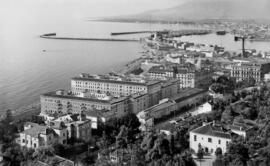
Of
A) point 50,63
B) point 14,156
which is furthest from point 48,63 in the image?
point 14,156

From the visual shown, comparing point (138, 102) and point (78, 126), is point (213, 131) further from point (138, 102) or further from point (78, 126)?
point (138, 102)

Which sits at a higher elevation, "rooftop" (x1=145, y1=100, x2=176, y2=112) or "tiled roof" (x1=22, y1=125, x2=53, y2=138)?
"tiled roof" (x1=22, y1=125, x2=53, y2=138)

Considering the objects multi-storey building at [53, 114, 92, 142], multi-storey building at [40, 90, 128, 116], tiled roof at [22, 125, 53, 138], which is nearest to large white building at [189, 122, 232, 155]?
multi-storey building at [53, 114, 92, 142]

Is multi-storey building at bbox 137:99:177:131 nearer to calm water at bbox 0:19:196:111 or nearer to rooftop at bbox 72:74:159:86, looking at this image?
rooftop at bbox 72:74:159:86

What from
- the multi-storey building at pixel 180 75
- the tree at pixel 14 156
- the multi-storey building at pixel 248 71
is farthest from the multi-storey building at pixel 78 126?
the multi-storey building at pixel 248 71

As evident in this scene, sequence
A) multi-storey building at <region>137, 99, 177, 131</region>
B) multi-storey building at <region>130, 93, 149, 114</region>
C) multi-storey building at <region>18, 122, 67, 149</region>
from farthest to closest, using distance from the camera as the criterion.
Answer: multi-storey building at <region>130, 93, 149, 114</region>
multi-storey building at <region>137, 99, 177, 131</region>
multi-storey building at <region>18, 122, 67, 149</region>

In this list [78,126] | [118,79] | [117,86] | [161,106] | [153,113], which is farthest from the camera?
[118,79]

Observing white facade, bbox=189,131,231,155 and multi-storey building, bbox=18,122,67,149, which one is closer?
white facade, bbox=189,131,231,155
